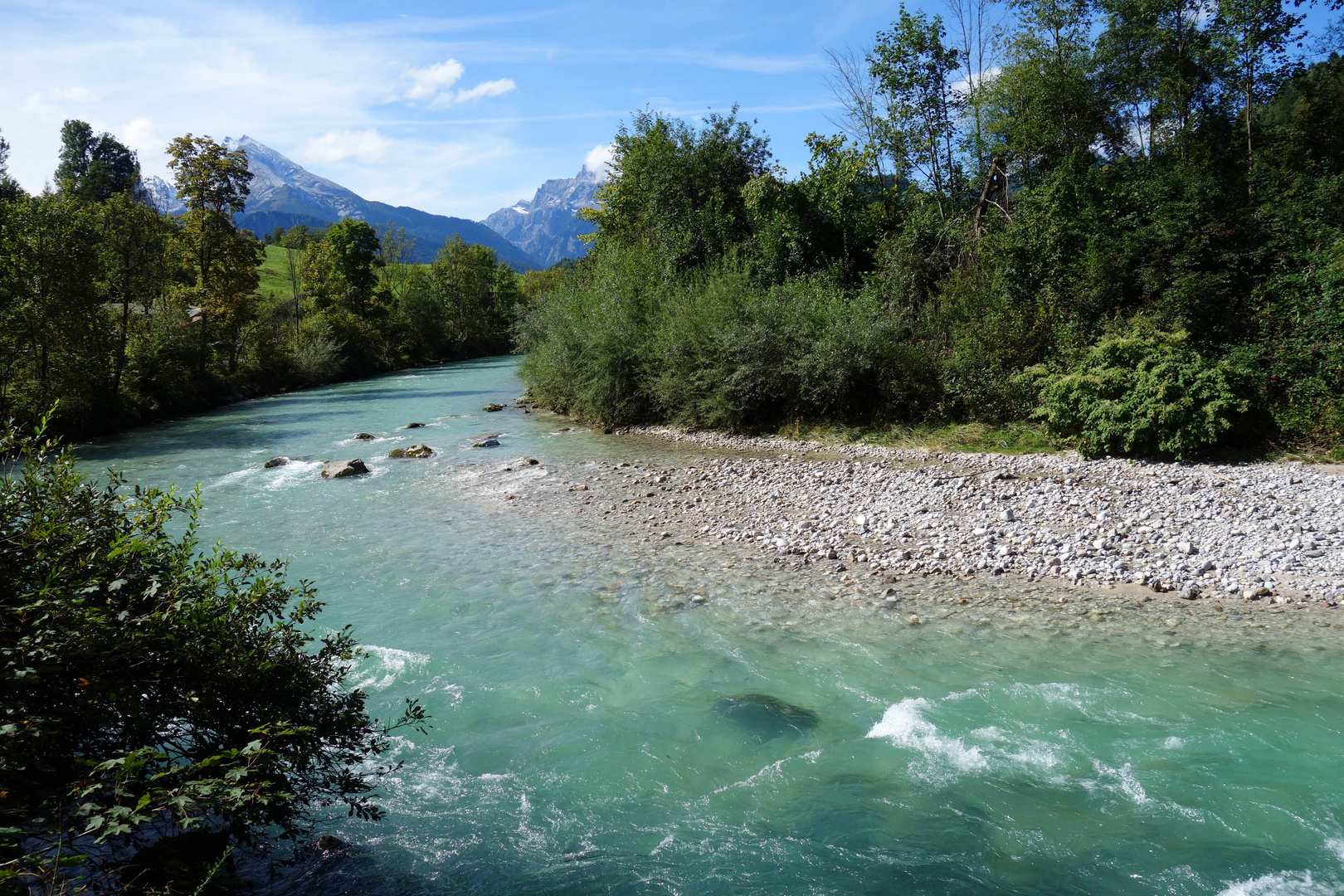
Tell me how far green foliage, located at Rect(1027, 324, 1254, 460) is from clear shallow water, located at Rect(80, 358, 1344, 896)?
6575 millimetres

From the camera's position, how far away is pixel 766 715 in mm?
7230

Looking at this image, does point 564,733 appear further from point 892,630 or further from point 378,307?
point 378,307

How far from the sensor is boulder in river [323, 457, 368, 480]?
1853cm

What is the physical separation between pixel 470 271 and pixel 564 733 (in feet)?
238

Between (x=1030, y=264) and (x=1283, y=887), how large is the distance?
55.8ft

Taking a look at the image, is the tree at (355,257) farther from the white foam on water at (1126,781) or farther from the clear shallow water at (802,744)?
the white foam on water at (1126,781)

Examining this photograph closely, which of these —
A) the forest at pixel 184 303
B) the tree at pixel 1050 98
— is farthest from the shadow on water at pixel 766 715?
the tree at pixel 1050 98

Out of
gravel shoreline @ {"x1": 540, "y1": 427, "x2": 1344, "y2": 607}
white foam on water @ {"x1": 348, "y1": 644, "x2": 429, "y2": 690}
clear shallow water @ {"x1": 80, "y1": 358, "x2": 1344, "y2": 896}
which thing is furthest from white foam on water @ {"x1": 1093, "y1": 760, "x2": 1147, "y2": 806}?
white foam on water @ {"x1": 348, "y1": 644, "x2": 429, "y2": 690}

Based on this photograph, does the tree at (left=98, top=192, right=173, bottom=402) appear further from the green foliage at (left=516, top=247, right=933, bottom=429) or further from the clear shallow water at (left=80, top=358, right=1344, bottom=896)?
the clear shallow water at (left=80, top=358, right=1344, bottom=896)

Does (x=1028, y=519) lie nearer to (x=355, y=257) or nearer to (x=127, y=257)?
(x=127, y=257)

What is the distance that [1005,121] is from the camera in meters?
22.5

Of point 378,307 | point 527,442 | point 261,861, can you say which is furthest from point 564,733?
point 378,307

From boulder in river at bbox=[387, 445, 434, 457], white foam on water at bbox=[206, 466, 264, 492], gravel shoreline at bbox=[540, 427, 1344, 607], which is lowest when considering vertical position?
gravel shoreline at bbox=[540, 427, 1344, 607]

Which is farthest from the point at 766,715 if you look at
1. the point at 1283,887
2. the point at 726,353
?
the point at 726,353
